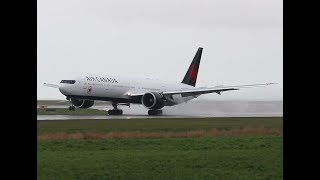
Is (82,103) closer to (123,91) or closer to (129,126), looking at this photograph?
(123,91)

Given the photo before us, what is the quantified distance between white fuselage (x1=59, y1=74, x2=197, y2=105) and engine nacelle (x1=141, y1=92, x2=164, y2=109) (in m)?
1.90

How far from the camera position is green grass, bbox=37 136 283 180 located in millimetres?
10804

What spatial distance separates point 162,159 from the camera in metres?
13.3

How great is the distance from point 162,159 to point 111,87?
33915mm

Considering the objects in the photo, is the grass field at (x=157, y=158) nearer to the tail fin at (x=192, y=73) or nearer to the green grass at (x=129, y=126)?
the green grass at (x=129, y=126)

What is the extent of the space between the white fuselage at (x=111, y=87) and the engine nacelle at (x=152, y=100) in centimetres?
190

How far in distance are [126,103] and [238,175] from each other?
3943 cm

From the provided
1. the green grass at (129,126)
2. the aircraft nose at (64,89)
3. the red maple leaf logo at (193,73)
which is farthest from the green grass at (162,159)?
the red maple leaf logo at (193,73)

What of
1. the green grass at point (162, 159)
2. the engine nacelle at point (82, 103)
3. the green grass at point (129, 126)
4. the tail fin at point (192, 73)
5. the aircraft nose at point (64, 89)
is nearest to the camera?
the green grass at point (162, 159)

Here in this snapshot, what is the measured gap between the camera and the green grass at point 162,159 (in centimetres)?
1080

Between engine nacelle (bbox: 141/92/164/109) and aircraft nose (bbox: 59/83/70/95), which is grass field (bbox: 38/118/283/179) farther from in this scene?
engine nacelle (bbox: 141/92/164/109)
